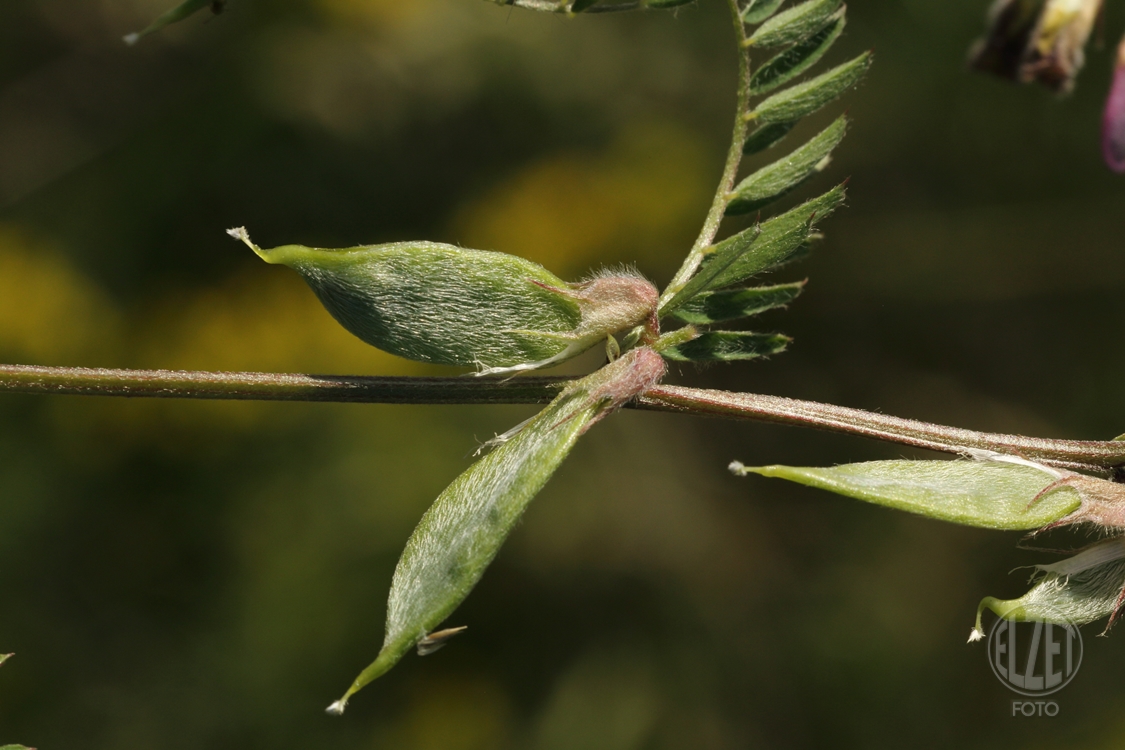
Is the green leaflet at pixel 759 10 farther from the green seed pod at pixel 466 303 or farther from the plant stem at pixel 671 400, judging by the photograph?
the plant stem at pixel 671 400

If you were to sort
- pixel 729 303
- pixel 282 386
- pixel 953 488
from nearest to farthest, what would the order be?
pixel 953 488 → pixel 282 386 → pixel 729 303

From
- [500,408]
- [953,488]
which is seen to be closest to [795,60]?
[953,488]

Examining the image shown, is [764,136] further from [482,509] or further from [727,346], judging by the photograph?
[482,509]

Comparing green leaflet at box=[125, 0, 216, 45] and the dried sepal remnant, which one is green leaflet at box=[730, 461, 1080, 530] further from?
green leaflet at box=[125, 0, 216, 45]

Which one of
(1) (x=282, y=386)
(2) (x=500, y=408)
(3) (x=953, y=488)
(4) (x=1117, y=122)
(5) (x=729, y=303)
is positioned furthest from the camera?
(2) (x=500, y=408)

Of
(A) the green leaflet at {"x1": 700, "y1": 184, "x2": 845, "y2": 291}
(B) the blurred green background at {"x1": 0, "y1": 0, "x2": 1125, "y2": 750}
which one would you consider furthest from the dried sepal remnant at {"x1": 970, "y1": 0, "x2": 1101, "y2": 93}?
(B) the blurred green background at {"x1": 0, "y1": 0, "x2": 1125, "y2": 750}

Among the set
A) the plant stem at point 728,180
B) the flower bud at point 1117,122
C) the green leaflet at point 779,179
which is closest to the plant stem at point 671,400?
the plant stem at point 728,180

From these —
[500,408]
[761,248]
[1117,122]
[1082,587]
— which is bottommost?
[500,408]
